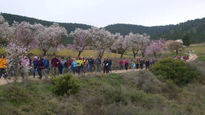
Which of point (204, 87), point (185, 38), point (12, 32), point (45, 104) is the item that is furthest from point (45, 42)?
point (185, 38)

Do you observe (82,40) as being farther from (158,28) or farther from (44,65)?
(158,28)

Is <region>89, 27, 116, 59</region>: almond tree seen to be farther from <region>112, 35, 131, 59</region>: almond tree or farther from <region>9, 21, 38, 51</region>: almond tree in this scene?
<region>9, 21, 38, 51</region>: almond tree

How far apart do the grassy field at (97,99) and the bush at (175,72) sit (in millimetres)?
3863

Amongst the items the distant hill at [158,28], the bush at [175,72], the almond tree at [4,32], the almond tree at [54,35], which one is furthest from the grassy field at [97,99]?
the distant hill at [158,28]

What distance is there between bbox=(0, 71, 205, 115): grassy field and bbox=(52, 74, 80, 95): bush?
379mm

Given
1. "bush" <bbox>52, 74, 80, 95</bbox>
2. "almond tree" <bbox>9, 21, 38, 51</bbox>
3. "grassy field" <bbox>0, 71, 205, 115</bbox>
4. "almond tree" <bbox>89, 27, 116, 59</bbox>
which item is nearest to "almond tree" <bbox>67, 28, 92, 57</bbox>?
"almond tree" <bbox>89, 27, 116, 59</bbox>

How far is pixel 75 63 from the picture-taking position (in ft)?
60.8

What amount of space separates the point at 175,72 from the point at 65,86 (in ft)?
53.6

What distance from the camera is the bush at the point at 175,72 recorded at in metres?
25.9

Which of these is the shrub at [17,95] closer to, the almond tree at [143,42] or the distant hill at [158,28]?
the almond tree at [143,42]

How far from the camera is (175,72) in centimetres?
2627

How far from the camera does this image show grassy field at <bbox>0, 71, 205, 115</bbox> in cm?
1145

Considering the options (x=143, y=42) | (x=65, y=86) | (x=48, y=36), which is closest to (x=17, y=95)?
(x=65, y=86)

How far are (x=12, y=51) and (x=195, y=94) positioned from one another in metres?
17.5
